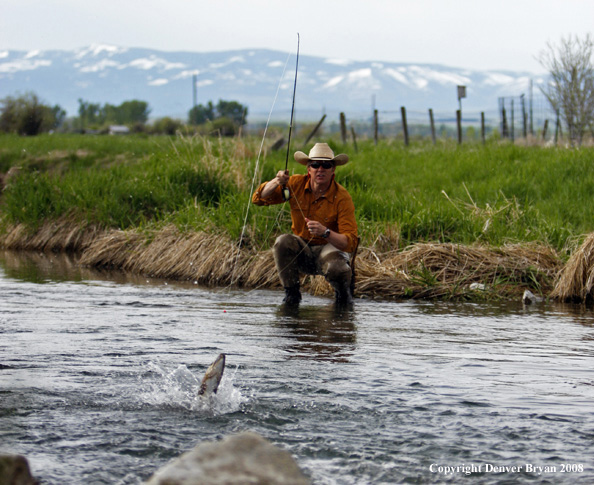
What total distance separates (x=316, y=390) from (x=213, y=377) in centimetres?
69

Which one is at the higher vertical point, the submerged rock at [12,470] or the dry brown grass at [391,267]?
the submerged rock at [12,470]

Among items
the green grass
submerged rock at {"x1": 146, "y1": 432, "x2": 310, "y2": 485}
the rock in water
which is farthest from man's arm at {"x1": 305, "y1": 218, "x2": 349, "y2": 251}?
submerged rock at {"x1": 146, "y1": 432, "x2": 310, "y2": 485}

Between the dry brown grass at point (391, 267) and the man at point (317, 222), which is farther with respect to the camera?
the dry brown grass at point (391, 267)

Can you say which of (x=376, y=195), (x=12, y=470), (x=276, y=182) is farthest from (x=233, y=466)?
(x=376, y=195)

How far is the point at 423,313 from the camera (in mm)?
7480

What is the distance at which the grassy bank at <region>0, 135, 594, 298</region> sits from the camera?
31.6 ft

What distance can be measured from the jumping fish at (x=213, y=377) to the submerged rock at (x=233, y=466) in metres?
1.72

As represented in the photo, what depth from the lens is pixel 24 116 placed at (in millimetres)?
33406

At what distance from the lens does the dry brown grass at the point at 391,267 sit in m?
8.59

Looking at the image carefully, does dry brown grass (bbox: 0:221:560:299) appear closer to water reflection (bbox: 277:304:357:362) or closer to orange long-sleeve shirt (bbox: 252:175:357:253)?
water reflection (bbox: 277:304:357:362)

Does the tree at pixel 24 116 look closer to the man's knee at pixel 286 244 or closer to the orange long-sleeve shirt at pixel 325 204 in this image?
the man's knee at pixel 286 244

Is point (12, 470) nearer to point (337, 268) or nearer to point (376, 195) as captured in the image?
point (337, 268)

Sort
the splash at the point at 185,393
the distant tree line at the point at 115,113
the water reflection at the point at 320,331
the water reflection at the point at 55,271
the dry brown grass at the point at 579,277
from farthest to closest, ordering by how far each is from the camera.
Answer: the distant tree line at the point at 115,113
the water reflection at the point at 55,271
the dry brown grass at the point at 579,277
the water reflection at the point at 320,331
the splash at the point at 185,393

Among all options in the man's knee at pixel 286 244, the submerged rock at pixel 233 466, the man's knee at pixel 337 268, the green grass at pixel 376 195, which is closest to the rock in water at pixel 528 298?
the green grass at pixel 376 195
